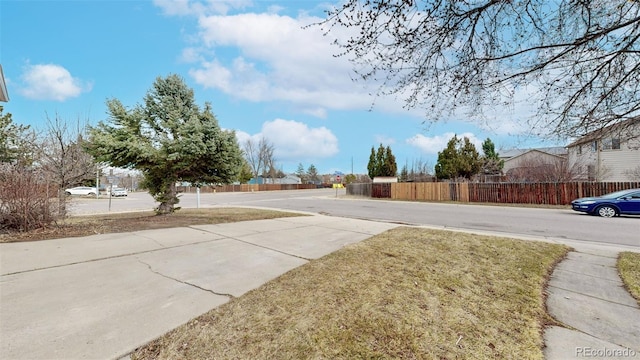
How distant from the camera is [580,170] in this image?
25.9 m

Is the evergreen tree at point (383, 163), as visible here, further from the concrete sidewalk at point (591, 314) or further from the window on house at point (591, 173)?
the concrete sidewalk at point (591, 314)

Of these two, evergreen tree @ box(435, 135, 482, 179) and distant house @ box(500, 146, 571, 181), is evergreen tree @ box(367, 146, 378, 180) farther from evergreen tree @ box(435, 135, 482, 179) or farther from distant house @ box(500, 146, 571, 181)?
distant house @ box(500, 146, 571, 181)

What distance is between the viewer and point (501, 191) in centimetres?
2067

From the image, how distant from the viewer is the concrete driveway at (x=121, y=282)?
2.53 metres

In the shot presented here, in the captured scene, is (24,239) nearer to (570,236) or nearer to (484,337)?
(484,337)

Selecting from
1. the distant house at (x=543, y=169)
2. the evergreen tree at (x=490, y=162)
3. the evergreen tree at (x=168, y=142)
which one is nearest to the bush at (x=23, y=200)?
the evergreen tree at (x=168, y=142)

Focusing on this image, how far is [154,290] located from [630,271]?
7.15 metres

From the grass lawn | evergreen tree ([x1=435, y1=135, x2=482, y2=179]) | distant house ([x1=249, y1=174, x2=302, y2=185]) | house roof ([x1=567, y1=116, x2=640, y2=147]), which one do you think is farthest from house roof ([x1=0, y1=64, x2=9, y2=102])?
distant house ([x1=249, y1=174, x2=302, y2=185])

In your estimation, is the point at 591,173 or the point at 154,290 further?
the point at 591,173

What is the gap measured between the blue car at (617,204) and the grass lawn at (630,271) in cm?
903

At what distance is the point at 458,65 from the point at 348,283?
118 inches

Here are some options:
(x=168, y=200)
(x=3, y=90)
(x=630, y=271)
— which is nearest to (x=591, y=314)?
(x=630, y=271)

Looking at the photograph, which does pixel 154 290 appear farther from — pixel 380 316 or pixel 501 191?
pixel 501 191

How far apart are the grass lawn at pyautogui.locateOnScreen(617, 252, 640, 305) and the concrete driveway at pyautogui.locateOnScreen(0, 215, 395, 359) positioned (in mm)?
4373
